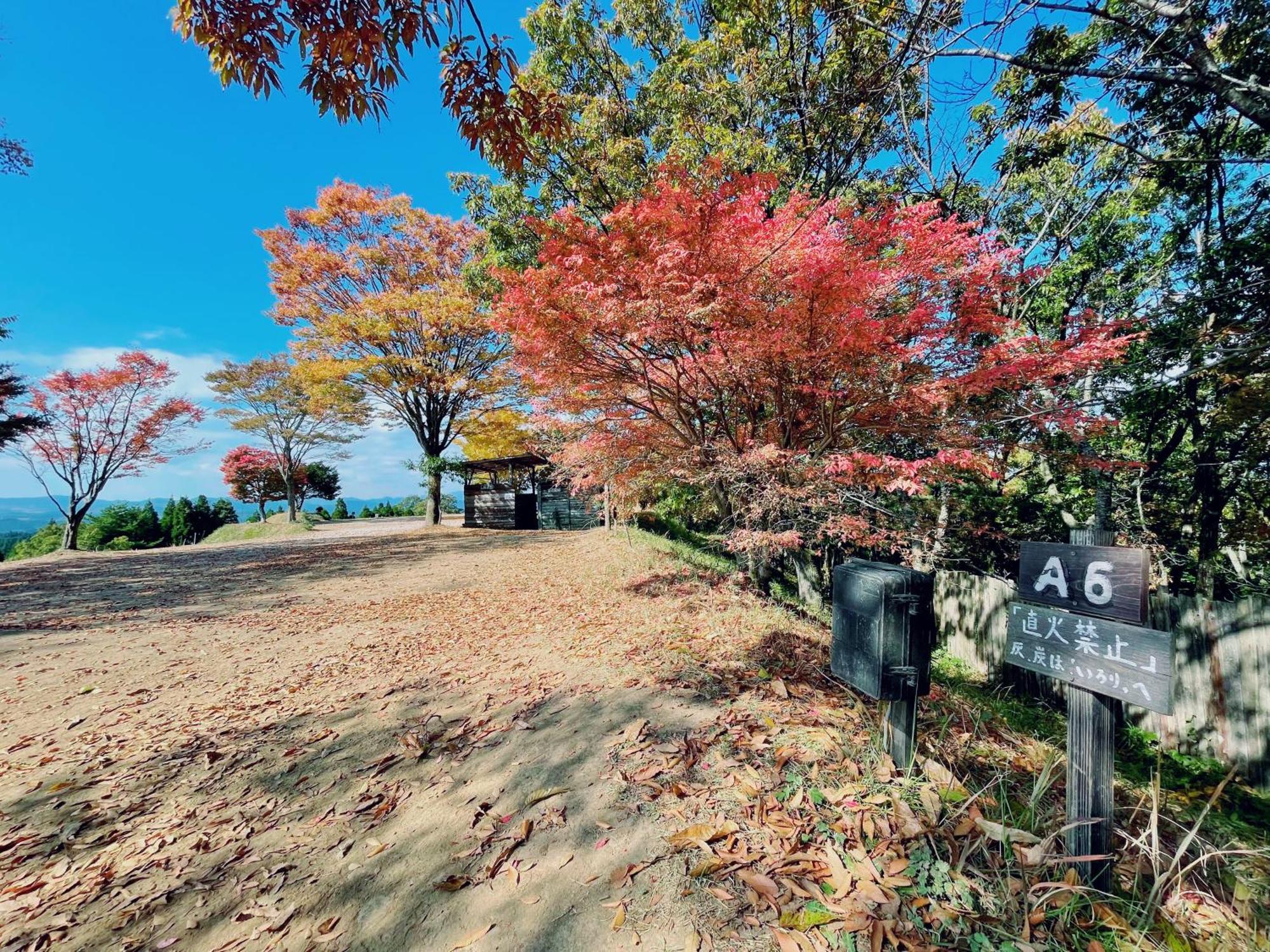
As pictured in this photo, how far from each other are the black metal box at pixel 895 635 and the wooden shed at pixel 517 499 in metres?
13.2

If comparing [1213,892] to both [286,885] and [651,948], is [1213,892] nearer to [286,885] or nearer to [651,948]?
[651,948]

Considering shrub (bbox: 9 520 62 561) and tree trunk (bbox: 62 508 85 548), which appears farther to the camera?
shrub (bbox: 9 520 62 561)

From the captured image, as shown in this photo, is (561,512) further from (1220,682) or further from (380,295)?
(1220,682)

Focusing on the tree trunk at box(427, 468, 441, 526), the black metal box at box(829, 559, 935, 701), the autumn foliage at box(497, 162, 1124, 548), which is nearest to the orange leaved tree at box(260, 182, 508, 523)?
the tree trunk at box(427, 468, 441, 526)

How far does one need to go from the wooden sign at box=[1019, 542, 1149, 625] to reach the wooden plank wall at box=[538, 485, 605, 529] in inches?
565

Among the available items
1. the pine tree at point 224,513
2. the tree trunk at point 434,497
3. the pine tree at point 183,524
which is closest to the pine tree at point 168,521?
the pine tree at point 183,524

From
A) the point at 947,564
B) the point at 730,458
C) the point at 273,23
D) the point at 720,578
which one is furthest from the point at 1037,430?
the point at 273,23

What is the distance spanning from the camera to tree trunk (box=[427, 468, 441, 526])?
1403 centimetres

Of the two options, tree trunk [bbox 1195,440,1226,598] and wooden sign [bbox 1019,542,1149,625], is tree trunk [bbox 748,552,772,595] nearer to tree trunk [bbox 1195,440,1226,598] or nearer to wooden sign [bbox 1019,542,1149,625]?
wooden sign [bbox 1019,542,1149,625]

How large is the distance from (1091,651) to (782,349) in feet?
10.6

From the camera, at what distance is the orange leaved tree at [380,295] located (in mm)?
11297

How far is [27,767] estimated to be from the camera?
107 inches

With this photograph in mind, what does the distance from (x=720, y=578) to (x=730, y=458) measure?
218 cm

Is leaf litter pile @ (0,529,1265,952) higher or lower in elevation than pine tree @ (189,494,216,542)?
lower
